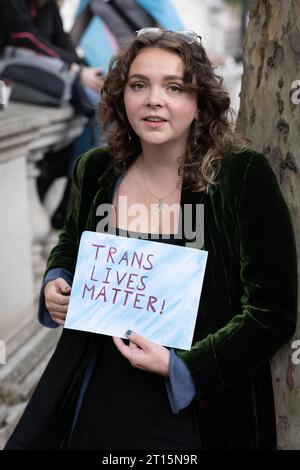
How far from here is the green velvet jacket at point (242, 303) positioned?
178 cm

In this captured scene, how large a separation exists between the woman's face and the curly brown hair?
0.02 metres

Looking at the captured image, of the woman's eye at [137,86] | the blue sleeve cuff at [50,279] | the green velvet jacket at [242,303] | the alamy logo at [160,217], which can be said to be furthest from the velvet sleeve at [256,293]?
the blue sleeve cuff at [50,279]

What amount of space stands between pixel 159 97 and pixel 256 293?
1.80ft

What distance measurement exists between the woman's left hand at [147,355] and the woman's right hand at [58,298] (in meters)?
0.28

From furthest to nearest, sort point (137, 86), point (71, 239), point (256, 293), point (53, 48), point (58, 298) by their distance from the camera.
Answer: point (53, 48), point (71, 239), point (58, 298), point (137, 86), point (256, 293)

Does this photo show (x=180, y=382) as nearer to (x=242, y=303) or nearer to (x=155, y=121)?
(x=242, y=303)

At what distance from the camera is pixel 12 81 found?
4145 mm

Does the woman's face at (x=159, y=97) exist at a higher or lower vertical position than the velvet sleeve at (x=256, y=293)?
higher

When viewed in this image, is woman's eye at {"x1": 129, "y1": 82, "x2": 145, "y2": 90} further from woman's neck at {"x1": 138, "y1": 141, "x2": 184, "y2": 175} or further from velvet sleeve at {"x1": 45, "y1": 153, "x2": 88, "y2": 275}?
velvet sleeve at {"x1": 45, "y1": 153, "x2": 88, "y2": 275}

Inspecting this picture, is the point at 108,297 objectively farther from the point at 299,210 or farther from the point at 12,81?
the point at 12,81

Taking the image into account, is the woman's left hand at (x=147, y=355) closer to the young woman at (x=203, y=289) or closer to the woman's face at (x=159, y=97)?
the young woman at (x=203, y=289)

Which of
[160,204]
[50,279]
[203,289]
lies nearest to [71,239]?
[50,279]

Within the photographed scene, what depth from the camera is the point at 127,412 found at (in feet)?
6.37

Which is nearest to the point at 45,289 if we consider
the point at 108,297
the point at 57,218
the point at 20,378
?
the point at 108,297
